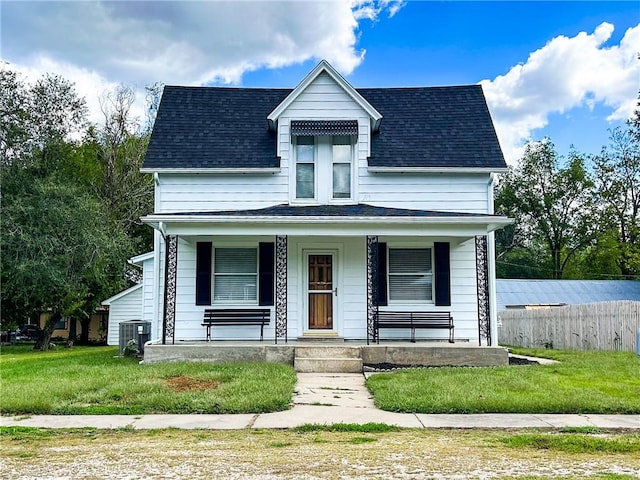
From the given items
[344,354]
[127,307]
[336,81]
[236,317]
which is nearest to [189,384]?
[344,354]

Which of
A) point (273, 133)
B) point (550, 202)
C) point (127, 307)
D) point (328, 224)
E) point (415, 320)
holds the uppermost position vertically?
point (550, 202)

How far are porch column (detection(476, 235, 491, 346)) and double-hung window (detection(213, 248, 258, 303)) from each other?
5.15m

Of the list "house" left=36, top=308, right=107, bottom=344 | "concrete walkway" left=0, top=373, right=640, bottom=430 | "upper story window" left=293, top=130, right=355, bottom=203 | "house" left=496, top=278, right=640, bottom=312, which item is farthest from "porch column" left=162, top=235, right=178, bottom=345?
"house" left=36, top=308, right=107, bottom=344

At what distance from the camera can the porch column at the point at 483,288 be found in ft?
41.9

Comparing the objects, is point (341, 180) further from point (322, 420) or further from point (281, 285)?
point (322, 420)

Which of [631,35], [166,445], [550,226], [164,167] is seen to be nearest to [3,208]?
[164,167]

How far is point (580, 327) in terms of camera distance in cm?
1714

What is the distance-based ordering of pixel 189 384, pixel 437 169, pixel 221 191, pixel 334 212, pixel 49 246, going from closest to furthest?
1. pixel 189 384
2. pixel 334 212
3. pixel 437 169
4. pixel 221 191
5. pixel 49 246

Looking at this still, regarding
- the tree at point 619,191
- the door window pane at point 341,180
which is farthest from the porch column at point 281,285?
the tree at point 619,191

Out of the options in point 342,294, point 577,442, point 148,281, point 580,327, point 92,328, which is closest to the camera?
point 577,442

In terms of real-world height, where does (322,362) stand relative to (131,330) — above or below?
below

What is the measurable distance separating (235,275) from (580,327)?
10.5 m

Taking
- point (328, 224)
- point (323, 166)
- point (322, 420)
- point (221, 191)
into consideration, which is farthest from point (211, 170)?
point (322, 420)

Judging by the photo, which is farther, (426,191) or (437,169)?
(426,191)
